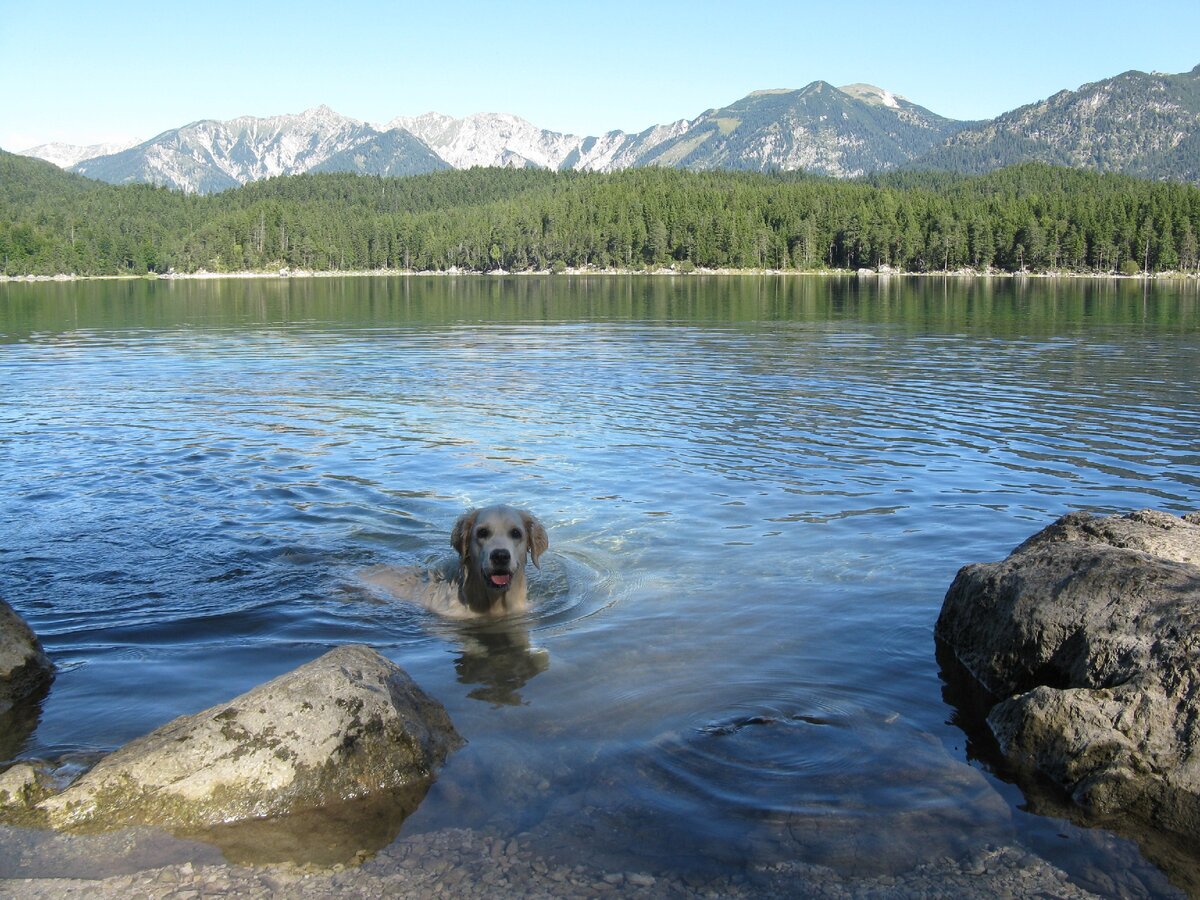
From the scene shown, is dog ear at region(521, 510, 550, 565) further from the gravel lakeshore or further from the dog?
the gravel lakeshore

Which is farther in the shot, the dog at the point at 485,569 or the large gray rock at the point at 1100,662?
the dog at the point at 485,569

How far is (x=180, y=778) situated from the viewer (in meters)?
5.41

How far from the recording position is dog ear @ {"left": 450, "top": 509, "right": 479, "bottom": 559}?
9359 mm

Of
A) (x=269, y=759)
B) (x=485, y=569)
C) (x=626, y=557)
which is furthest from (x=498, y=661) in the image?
(x=626, y=557)

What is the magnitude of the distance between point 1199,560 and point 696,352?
94.3 feet

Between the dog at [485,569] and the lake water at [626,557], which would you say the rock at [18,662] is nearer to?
the lake water at [626,557]

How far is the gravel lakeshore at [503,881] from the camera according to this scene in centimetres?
475

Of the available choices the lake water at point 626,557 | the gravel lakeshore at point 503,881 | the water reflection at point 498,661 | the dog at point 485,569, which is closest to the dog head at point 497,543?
the dog at point 485,569

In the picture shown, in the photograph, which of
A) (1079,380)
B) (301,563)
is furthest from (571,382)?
(301,563)

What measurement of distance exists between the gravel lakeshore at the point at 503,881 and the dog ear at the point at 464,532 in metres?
4.39

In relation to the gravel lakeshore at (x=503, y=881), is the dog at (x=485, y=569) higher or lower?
higher

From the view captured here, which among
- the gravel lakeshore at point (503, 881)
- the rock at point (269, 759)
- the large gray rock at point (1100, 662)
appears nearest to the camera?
the gravel lakeshore at point (503, 881)

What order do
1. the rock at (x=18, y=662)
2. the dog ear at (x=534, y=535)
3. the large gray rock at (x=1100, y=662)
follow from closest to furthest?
the large gray rock at (x=1100, y=662) → the rock at (x=18, y=662) → the dog ear at (x=534, y=535)

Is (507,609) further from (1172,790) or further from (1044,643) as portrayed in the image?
(1172,790)
